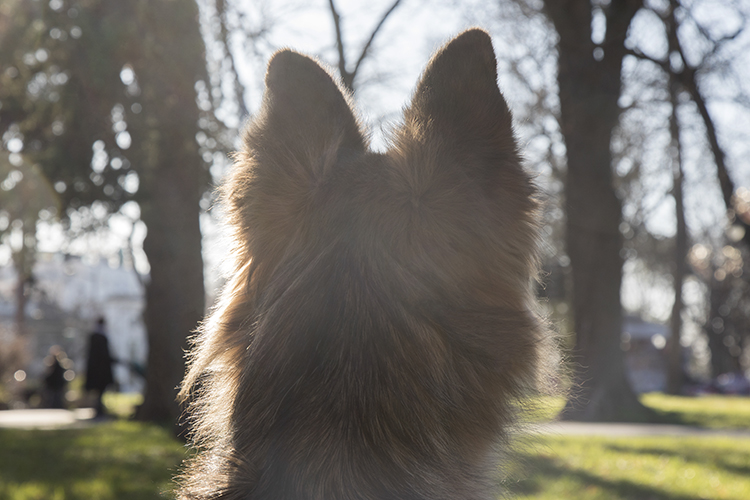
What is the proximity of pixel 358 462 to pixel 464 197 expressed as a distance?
78 centimetres

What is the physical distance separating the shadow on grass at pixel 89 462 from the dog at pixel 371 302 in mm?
3315

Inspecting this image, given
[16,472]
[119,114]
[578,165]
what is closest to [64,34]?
[119,114]

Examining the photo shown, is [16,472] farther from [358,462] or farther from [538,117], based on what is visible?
[538,117]

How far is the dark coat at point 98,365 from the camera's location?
15.4m

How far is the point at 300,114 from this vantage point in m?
2.02

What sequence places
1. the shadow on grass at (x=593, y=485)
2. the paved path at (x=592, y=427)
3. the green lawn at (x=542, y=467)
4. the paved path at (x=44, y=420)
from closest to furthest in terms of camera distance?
the shadow on grass at (x=593, y=485) < the green lawn at (x=542, y=467) < the paved path at (x=592, y=427) < the paved path at (x=44, y=420)

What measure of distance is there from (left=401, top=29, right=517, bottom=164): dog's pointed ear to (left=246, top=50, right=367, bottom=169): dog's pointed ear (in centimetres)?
28

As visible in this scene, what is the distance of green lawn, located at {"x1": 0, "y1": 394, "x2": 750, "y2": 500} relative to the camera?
6297mm

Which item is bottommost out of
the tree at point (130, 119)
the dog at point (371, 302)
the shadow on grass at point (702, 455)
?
the shadow on grass at point (702, 455)

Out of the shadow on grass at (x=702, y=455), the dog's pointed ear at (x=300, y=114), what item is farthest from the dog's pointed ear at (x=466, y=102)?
the shadow on grass at (x=702, y=455)

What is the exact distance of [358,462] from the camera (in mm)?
1555

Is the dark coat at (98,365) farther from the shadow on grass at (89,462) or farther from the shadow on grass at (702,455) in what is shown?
the shadow on grass at (702,455)

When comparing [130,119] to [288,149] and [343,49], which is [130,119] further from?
[288,149]

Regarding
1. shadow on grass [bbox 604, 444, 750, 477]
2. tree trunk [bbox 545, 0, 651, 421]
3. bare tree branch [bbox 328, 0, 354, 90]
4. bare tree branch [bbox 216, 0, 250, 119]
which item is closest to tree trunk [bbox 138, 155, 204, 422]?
bare tree branch [bbox 216, 0, 250, 119]
